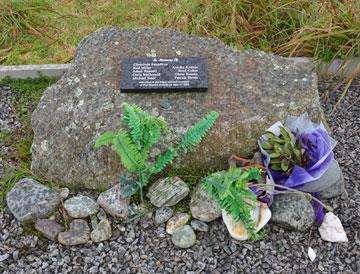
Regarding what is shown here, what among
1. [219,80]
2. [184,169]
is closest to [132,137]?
[184,169]

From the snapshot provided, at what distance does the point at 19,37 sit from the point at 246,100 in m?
2.29

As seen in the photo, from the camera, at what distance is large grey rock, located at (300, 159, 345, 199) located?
2930 mm

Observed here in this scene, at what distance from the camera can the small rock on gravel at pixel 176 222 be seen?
2.91 metres

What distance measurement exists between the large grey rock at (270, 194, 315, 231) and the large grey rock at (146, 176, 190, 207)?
20.1 inches

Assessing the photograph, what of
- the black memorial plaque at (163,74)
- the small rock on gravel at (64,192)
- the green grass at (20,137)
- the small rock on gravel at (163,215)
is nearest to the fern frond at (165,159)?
the small rock on gravel at (163,215)

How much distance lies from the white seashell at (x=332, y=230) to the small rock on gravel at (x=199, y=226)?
627mm

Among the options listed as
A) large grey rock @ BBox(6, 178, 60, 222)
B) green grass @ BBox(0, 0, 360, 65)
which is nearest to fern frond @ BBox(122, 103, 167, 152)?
large grey rock @ BBox(6, 178, 60, 222)

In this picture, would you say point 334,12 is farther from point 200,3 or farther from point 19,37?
point 19,37

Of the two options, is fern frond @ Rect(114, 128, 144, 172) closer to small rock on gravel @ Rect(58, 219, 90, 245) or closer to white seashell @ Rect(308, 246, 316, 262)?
small rock on gravel @ Rect(58, 219, 90, 245)

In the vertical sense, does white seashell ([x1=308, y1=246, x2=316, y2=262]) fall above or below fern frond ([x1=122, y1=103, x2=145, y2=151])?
below

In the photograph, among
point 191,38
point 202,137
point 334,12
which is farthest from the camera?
point 334,12

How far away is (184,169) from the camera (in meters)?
3.08

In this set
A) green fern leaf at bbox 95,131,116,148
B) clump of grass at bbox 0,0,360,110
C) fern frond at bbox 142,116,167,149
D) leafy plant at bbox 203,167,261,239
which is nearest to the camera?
leafy plant at bbox 203,167,261,239

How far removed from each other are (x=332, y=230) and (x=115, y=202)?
120cm
